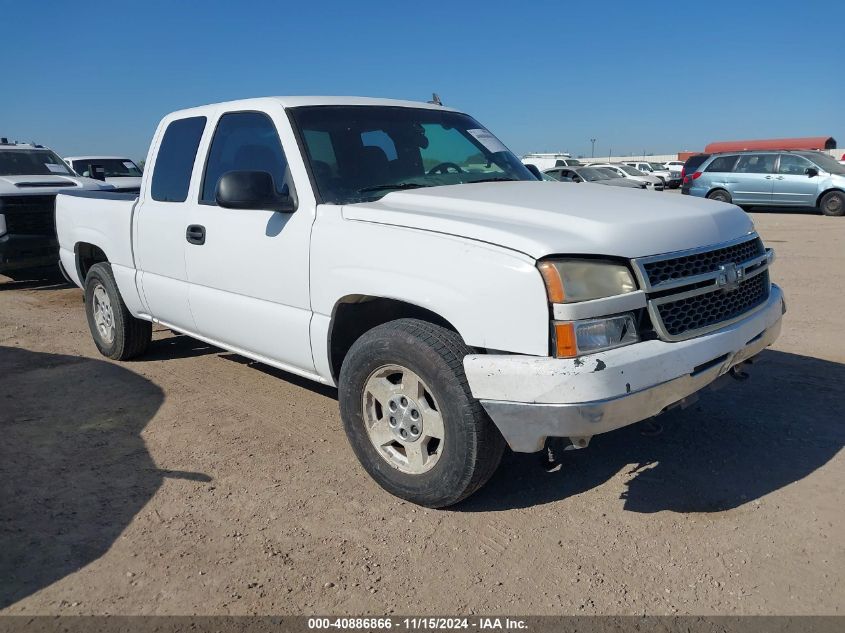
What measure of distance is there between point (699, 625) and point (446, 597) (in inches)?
35.1

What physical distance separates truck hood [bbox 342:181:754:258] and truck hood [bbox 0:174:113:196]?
278 inches

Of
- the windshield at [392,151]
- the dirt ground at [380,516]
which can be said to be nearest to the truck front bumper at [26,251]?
the dirt ground at [380,516]

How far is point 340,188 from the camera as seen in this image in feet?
12.3

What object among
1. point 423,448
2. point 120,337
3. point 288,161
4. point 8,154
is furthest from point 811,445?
point 8,154

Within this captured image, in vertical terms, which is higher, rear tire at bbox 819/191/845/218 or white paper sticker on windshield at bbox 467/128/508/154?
white paper sticker on windshield at bbox 467/128/508/154

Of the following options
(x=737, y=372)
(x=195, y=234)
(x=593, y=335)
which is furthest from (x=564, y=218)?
(x=195, y=234)

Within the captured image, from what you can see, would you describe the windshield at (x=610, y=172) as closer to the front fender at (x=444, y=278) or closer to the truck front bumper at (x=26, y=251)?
the truck front bumper at (x=26, y=251)

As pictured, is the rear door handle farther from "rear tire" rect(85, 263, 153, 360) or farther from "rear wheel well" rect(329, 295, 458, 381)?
"rear tire" rect(85, 263, 153, 360)

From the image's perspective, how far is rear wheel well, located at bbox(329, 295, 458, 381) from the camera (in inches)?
136

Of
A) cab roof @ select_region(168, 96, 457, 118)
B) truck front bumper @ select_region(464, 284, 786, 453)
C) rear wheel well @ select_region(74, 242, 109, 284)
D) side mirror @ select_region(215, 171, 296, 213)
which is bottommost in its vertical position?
truck front bumper @ select_region(464, 284, 786, 453)

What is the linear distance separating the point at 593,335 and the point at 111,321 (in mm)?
4371

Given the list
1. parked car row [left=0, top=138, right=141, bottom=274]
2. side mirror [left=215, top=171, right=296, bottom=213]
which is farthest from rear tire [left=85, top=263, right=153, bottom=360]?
parked car row [left=0, top=138, right=141, bottom=274]

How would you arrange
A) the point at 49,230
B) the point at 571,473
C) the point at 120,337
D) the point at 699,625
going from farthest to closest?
the point at 49,230 < the point at 120,337 < the point at 571,473 < the point at 699,625

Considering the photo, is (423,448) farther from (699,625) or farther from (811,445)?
(811,445)
